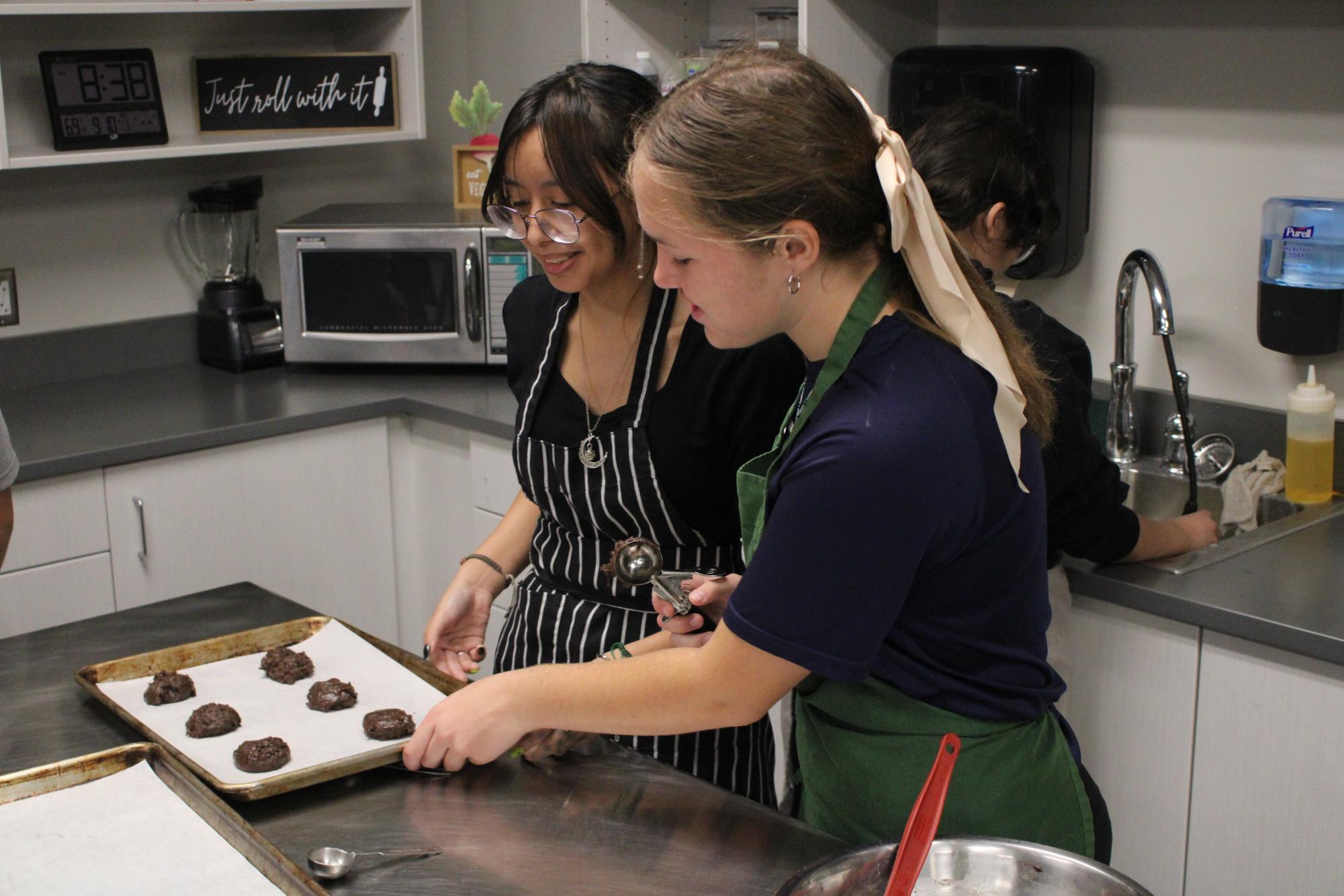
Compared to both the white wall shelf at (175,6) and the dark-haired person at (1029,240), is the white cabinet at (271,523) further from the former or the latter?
the dark-haired person at (1029,240)

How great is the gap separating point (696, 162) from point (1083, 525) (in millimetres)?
904

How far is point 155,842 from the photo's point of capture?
1.16 meters

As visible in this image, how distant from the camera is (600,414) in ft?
5.05

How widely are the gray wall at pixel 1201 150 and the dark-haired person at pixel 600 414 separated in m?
1.13

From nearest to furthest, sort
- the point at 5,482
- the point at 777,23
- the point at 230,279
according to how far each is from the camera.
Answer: the point at 5,482 → the point at 777,23 → the point at 230,279

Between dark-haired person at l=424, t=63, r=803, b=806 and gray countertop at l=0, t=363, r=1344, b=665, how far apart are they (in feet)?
1.93

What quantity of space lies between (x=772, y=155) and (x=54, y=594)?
191 cm

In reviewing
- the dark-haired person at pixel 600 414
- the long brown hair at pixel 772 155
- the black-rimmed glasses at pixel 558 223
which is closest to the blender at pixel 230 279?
the dark-haired person at pixel 600 414

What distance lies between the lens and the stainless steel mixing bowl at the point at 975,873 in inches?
39.6

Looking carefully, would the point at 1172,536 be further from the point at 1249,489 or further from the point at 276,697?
the point at 276,697

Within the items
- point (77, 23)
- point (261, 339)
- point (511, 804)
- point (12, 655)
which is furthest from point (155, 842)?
point (77, 23)

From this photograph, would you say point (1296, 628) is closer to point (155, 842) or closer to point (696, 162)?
point (696, 162)

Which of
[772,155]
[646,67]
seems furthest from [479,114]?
[772,155]

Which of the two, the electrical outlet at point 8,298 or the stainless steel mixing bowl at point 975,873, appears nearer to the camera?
the stainless steel mixing bowl at point 975,873
